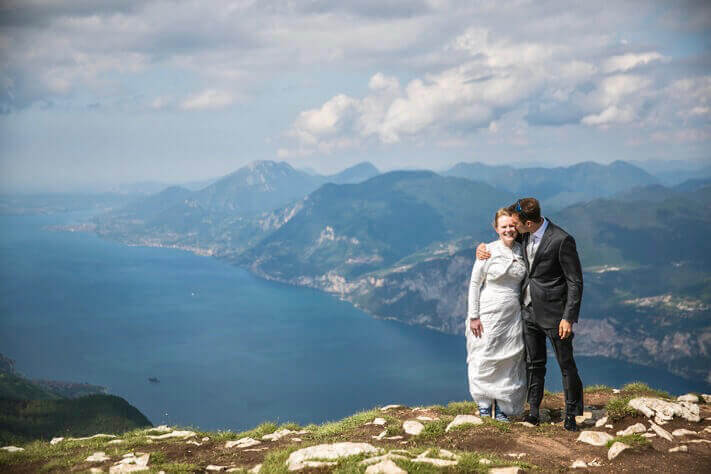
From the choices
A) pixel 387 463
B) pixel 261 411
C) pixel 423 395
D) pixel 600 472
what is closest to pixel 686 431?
pixel 600 472

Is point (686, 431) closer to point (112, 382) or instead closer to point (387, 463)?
point (387, 463)

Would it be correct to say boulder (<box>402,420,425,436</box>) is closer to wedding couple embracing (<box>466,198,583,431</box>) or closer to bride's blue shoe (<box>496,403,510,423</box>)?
wedding couple embracing (<box>466,198,583,431</box>)

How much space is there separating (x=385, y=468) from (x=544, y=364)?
4.80 meters

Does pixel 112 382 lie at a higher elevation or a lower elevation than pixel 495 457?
lower

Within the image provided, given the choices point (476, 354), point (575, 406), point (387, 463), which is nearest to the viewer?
point (387, 463)

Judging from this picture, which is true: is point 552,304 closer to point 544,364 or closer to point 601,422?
point 544,364

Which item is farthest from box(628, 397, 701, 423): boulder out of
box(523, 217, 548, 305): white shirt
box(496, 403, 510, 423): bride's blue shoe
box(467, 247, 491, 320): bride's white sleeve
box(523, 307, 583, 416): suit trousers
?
box(467, 247, 491, 320): bride's white sleeve

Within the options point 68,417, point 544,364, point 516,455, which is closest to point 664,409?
point 544,364

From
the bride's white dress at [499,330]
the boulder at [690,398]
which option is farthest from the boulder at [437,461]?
the boulder at [690,398]

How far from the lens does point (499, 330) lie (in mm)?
10672

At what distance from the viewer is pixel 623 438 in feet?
29.1

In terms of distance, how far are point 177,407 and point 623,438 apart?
170649 millimetres

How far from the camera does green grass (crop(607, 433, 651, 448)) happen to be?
28.0 feet

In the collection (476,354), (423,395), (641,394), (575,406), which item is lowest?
(423,395)
